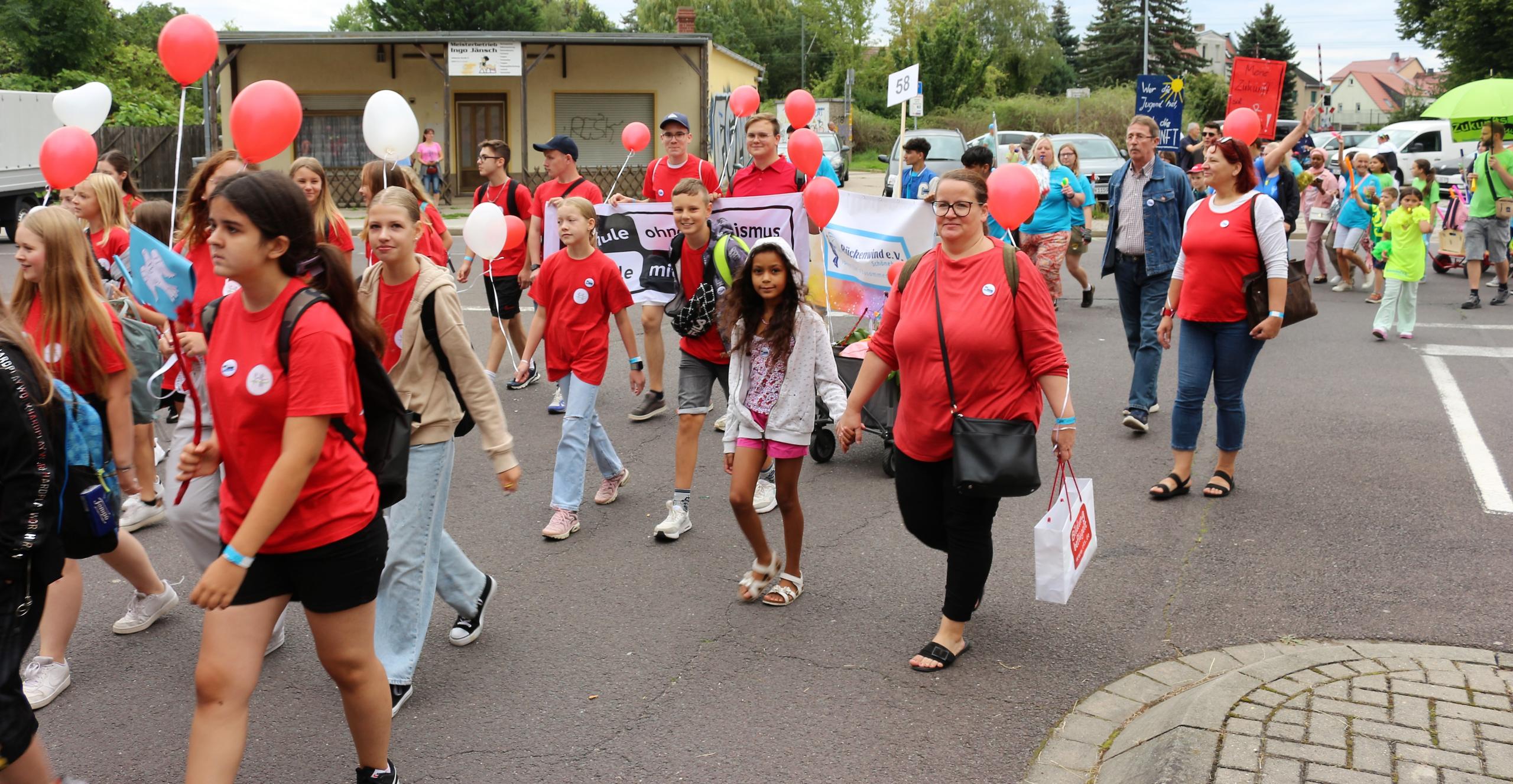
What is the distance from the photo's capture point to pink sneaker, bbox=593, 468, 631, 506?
6.39 metres

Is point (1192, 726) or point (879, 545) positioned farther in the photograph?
point (879, 545)

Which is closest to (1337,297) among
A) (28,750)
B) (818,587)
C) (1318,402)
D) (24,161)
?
(1318,402)

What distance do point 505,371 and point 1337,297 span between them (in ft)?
31.7

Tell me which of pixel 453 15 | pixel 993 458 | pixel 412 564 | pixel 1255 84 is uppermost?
pixel 453 15

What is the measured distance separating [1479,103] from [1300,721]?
10707mm

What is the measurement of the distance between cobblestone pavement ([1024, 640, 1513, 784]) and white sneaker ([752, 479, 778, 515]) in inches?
93.2

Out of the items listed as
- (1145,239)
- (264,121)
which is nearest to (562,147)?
(1145,239)

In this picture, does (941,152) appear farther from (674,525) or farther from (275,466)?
(275,466)

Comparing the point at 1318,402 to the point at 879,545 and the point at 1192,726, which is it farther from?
the point at 1192,726

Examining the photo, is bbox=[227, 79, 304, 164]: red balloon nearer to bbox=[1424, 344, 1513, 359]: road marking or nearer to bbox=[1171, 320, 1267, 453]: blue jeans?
bbox=[1171, 320, 1267, 453]: blue jeans

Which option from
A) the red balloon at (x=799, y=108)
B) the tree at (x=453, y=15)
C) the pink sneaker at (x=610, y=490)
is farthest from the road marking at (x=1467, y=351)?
the tree at (x=453, y=15)

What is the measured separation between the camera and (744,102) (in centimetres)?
961

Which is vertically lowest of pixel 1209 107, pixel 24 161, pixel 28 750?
pixel 28 750

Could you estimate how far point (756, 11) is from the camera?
258 feet
